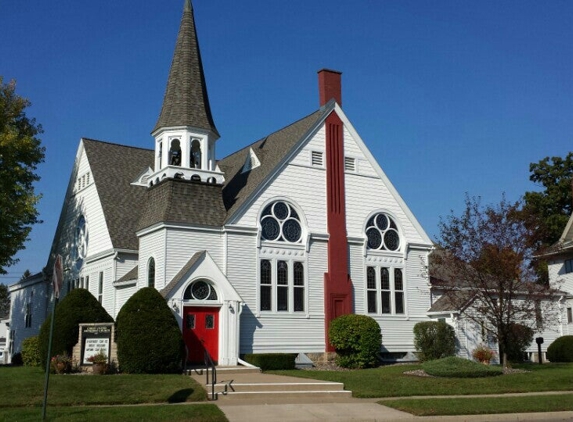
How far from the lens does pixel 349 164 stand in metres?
32.6

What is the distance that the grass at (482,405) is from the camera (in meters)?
16.4

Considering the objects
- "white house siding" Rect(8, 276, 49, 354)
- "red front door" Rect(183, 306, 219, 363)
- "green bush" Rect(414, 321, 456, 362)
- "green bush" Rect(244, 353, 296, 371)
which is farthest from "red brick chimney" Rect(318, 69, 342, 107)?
"white house siding" Rect(8, 276, 49, 354)

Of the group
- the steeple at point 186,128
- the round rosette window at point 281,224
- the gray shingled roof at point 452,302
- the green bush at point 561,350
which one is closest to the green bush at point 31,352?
the steeple at point 186,128

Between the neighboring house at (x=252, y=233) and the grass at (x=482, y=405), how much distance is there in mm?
10404

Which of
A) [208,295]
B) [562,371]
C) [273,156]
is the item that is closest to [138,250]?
[208,295]

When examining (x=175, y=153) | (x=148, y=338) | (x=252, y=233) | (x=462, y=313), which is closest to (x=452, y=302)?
(x=462, y=313)

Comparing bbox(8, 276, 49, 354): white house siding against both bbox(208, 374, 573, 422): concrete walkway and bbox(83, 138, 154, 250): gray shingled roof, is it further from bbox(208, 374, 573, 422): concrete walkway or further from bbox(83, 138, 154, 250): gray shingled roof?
bbox(208, 374, 573, 422): concrete walkway

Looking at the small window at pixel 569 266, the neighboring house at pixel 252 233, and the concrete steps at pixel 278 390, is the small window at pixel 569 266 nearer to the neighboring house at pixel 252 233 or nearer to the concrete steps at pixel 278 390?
the neighboring house at pixel 252 233

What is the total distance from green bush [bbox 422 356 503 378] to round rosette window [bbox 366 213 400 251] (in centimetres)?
944

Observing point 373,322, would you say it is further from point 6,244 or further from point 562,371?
point 6,244

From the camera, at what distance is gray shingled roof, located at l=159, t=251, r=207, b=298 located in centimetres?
2556

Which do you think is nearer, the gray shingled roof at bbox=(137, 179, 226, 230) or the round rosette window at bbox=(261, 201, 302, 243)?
the gray shingled roof at bbox=(137, 179, 226, 230)

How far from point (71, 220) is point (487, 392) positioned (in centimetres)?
2450

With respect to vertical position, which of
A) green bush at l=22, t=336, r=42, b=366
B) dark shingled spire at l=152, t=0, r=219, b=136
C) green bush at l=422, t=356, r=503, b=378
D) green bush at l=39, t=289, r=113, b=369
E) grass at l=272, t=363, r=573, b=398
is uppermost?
dark shingled spire at l=152, t=0, r=219, b=136
